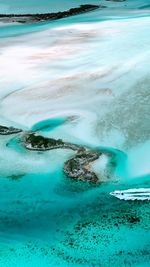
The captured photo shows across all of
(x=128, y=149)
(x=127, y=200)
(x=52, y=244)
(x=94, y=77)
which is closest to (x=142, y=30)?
(x=94, y=77)

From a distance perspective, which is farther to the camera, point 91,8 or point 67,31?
point 91,8

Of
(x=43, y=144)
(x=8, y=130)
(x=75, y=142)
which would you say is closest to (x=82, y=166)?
(x=75, y=142)

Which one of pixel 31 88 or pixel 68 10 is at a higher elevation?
pixel 68 10

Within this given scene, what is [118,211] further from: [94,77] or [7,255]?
[94,77]

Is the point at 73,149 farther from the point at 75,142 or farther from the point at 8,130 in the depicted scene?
the point at 8,130

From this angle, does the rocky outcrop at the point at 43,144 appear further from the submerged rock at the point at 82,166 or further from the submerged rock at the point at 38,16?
the submerged rock at the point at 38,16
